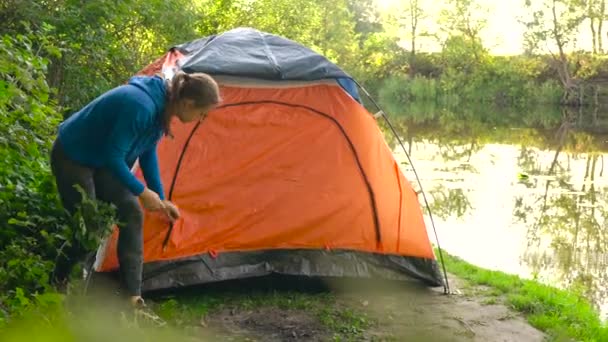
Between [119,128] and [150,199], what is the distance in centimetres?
43

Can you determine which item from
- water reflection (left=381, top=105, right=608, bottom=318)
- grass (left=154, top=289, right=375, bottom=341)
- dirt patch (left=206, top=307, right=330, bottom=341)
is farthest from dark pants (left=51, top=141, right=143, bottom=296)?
water reflection (left=381, top=105, right=608, bottom=318)

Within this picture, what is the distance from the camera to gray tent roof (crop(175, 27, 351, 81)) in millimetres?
4812

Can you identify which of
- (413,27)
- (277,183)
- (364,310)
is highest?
(413,27)

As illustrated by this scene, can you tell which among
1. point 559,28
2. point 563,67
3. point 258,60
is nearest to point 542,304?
point 258,60

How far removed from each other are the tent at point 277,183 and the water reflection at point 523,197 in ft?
7.30

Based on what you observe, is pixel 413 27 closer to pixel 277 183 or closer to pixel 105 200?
pixel 277 183

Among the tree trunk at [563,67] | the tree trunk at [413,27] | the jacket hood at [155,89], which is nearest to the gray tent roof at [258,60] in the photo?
the jacket hood at [155,89]

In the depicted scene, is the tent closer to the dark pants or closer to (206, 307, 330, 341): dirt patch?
(206, 307, 330, 341): dirt patch

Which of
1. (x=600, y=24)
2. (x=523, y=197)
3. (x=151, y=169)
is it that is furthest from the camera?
(x=600, y=24)

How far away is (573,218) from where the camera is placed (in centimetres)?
955

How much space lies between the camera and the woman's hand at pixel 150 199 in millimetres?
3713

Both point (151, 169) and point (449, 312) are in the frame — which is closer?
point (151, 169)

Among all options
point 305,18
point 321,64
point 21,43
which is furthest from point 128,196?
point 305,18

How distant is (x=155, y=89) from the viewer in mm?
3613
